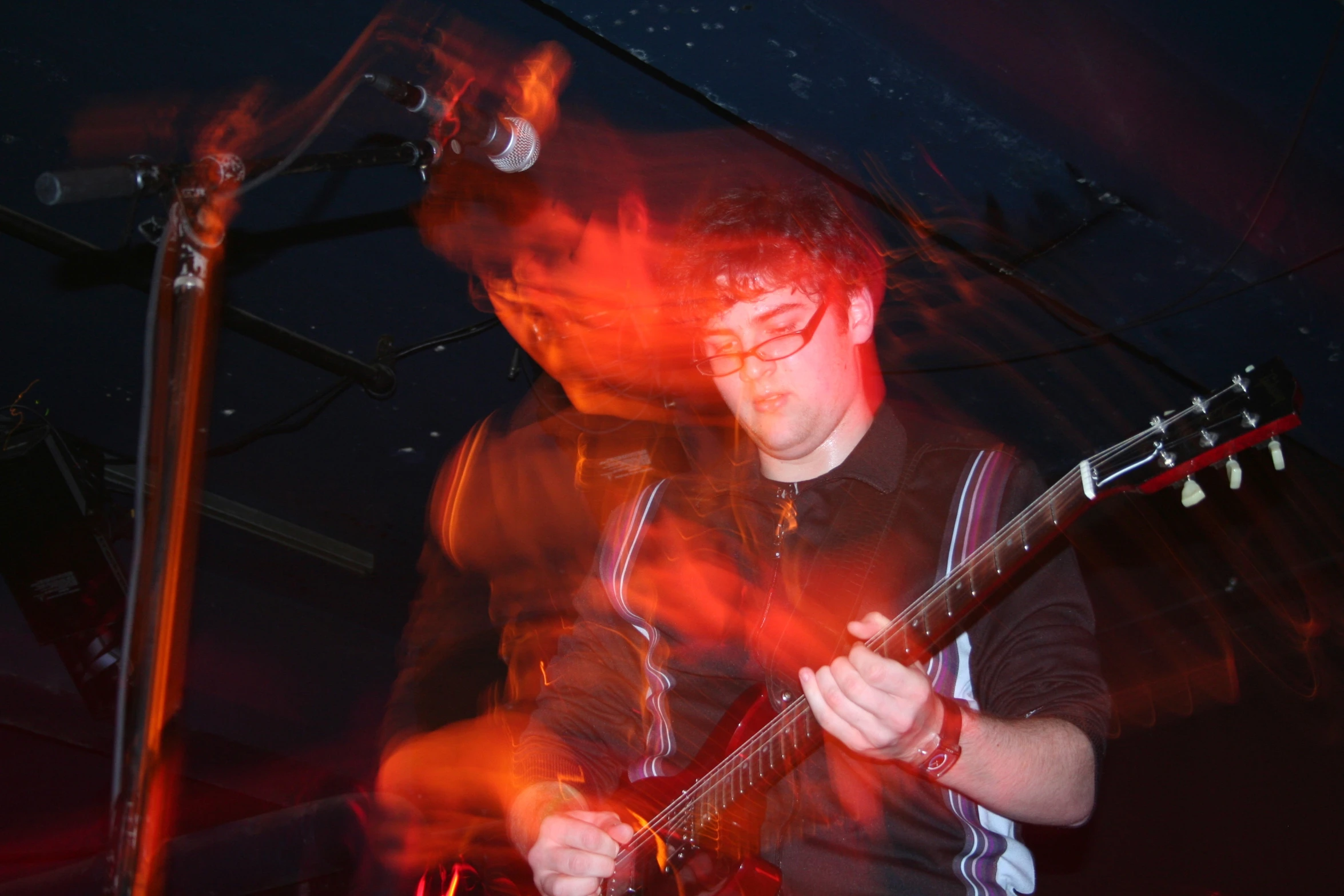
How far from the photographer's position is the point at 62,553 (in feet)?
12.7

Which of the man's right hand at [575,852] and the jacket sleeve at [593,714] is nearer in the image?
the man's right hand at [575,852]

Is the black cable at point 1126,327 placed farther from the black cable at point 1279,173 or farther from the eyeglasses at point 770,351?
the eyeglasses at point 770,351

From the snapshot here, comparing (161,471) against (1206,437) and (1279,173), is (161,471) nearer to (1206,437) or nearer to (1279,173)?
(1206,437)

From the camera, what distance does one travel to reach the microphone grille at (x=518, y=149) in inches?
67.9

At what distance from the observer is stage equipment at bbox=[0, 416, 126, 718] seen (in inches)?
147

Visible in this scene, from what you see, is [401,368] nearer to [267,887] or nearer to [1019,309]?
[267,887]

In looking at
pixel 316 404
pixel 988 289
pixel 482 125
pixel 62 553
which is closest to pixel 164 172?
pixel 482 125

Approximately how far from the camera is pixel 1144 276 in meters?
3.09

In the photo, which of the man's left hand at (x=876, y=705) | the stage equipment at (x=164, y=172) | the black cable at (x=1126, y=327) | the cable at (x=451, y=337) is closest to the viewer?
the stage equipment at (x=164, y=172)

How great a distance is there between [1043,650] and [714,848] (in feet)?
2.32

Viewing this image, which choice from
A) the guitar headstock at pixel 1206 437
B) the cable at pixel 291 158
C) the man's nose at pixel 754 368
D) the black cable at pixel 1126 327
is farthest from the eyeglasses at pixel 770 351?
the black cable at pixel 1126 327

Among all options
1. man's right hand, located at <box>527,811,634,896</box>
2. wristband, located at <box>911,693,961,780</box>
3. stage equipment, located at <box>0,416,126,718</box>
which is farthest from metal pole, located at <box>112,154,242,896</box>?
stage equipment, located at <box>0,416,126,718</box>

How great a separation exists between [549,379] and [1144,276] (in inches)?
82.4

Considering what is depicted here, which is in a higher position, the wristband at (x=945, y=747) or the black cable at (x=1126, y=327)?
the black cable at (x=1126, y=327)
